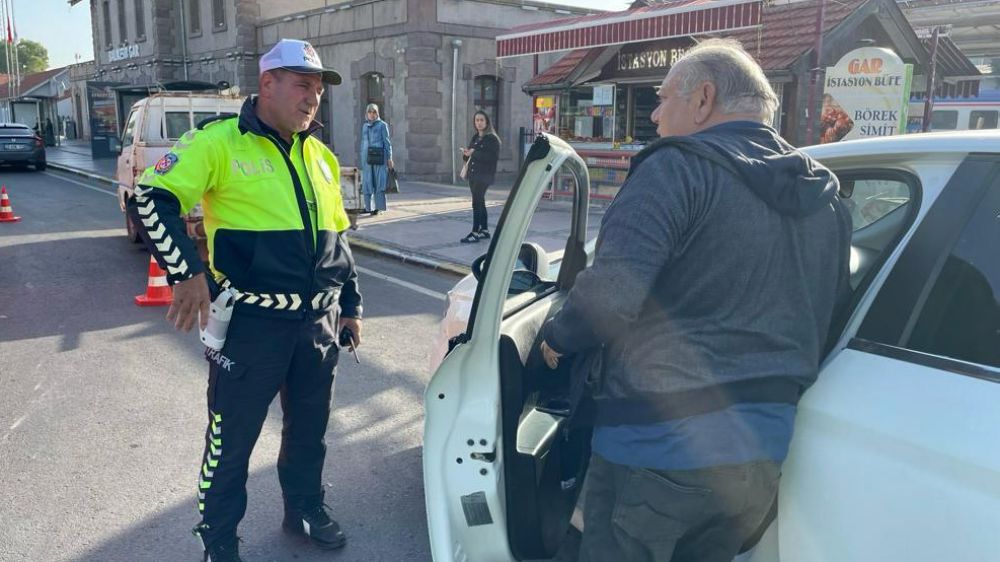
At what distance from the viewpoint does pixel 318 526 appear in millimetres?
3139

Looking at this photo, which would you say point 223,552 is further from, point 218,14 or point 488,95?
point 218,14

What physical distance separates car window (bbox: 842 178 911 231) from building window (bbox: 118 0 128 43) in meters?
39.0

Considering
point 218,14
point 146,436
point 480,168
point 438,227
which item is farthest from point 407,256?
point 218,14

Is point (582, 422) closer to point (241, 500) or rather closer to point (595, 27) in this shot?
point (241, 500)

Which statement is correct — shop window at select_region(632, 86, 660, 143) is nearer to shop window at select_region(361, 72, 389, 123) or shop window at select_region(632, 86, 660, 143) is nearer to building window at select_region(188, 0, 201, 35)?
shop window at select_region(361, 72, 389, 123)

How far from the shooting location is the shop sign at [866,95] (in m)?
9.65

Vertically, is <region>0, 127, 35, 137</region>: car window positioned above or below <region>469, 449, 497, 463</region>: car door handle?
above

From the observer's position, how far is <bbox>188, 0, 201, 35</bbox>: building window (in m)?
29.6

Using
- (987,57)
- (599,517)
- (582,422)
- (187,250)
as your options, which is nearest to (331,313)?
(187,250)

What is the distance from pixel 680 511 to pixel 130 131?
35.5 feet

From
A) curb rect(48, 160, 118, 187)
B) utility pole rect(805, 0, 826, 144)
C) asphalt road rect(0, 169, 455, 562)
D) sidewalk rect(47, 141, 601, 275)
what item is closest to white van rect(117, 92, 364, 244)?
sidewalk rect(47, 141, 601, 275)

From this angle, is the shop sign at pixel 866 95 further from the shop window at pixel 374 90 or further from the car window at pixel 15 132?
the car window at pixel 15 132

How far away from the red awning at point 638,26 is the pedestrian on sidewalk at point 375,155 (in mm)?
3777

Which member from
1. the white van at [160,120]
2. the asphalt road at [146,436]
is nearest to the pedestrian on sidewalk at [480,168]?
the asphalt road at [146,436]
